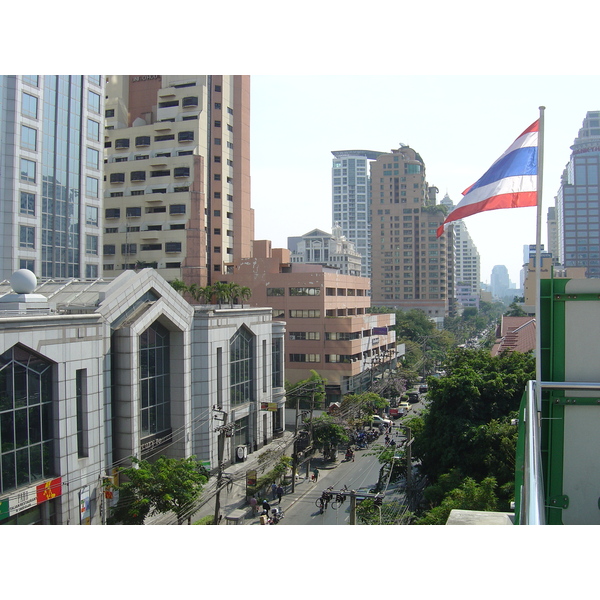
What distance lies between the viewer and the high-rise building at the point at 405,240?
108m

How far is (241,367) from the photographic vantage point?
2984 centimetres

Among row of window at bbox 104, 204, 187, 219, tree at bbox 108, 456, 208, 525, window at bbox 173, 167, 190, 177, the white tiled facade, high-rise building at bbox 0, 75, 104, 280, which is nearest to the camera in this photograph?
the white tiled facade

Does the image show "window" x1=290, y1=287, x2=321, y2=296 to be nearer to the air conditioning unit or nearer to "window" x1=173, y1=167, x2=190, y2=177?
"window" x1=173, y1=167, x2=190, y2=177

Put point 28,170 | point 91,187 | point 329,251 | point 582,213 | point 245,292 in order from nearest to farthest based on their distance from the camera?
point 28,170 < point 91,187 < point 245,292 < point 582,213 < point 329,251

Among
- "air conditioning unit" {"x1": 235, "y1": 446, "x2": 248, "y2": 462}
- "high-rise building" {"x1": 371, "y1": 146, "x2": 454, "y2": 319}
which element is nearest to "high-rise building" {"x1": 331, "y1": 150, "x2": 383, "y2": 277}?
"high-rise building" {"x1": 371, "y1": 146, "x2": 454, "y2": 319}

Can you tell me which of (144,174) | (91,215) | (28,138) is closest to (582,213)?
(144,174)

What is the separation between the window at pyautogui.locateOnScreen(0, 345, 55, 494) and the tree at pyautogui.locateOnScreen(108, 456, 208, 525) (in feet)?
7.81

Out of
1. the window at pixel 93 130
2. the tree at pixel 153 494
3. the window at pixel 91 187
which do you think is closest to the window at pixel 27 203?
the window at pixel 91 187

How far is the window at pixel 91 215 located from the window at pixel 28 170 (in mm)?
5696

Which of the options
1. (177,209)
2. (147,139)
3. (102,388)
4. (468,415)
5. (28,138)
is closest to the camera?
(102,388)

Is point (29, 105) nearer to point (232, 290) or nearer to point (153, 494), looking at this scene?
point (232, 290)

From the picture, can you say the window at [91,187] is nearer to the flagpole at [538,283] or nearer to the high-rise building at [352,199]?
the flagpole at [538,283]

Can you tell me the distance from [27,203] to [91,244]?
23.3 ft

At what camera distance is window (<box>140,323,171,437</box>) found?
22500 millimetres
